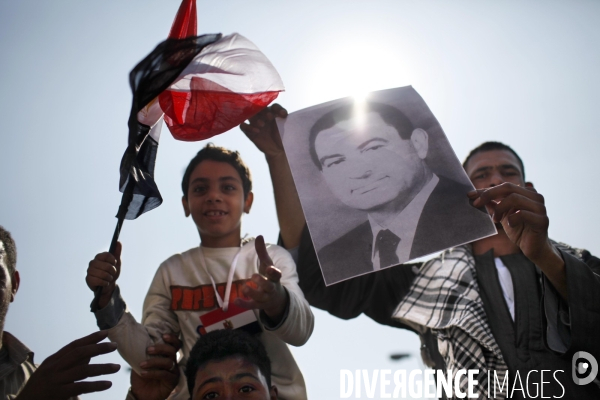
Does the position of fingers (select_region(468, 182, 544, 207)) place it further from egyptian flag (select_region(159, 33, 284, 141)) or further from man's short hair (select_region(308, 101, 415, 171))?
egyptian flag (select_region(159, 33, 284, 141))

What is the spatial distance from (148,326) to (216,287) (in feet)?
1.11

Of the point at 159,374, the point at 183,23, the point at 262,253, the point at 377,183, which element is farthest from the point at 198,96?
the point at 159,374

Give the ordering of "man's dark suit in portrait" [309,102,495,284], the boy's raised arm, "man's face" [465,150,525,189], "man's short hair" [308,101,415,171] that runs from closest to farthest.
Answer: "man's dark suit in portrait" [309,102,495,284]
"man's short hair" [308,101,415,171]
the boy's raised arm
"man's face" [465,150,525,189]

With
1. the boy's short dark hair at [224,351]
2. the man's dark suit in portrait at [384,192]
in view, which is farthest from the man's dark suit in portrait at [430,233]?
the boy's short dark hair at [224,351]

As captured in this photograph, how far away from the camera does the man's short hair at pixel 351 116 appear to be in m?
2.46

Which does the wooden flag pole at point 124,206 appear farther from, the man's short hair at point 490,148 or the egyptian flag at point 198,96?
the man's short hair at point 490,148

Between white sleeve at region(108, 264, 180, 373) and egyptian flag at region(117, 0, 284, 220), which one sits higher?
egyptian flag at region(117, 0, 284, 220)

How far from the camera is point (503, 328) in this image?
8.39 feet

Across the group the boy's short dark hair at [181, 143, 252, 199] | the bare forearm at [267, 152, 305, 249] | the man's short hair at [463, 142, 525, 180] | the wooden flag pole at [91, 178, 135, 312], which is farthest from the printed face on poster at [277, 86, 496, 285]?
the man's short hair at [463, 142, 525, 180]

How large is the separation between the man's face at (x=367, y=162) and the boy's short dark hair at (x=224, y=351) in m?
0.71

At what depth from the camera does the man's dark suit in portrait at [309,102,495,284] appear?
2.21 m

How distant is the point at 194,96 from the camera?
2338 millimetres

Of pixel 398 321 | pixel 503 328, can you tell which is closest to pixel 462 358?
pixel 503 328

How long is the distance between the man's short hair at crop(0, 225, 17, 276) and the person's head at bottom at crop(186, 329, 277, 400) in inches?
38.2
